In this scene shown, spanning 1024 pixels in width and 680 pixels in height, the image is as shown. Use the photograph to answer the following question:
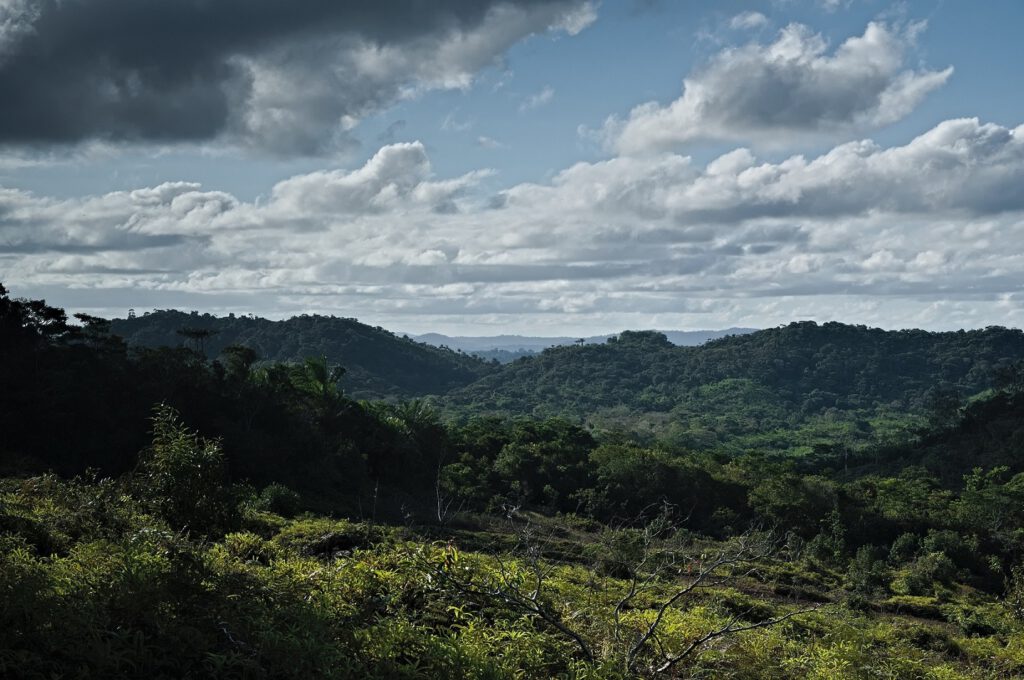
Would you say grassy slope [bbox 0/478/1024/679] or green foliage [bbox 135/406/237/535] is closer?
grassy slope [bbox 0/478/1024/679]

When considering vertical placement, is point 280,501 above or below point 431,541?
below

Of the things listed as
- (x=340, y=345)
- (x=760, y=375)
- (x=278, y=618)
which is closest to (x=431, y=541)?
(x=278, y=618)

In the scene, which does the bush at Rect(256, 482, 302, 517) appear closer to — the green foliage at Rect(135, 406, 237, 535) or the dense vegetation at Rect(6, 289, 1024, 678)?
the dense vegetation at Rect(6, 289, 1024, 678)

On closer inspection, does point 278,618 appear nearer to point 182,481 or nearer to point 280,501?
point 182,481

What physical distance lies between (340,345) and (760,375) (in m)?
66.3

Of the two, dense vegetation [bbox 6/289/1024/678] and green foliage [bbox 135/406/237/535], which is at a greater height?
green foliage [bbox 135/406/237/535]

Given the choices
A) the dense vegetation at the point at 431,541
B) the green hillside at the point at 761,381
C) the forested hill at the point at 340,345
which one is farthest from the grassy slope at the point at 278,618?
the forested hill at the point at 340,345

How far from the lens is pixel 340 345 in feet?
404

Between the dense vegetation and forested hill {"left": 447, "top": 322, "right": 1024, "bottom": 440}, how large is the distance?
4876 centimetres

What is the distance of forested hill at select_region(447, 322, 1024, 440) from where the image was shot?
111 meters

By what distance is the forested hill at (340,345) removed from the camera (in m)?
109

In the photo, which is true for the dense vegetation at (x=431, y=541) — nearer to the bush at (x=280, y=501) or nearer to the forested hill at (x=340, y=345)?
the bush at (x=280, y=501)

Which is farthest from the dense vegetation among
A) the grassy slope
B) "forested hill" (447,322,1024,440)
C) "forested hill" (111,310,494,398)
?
"forested hill" (111,310,494,398)

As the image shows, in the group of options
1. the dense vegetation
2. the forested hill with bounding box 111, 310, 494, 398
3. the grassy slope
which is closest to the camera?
the grassy slope
